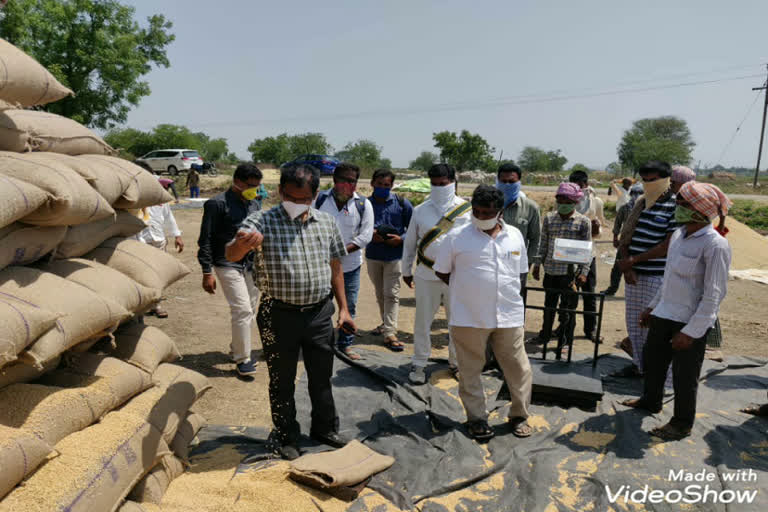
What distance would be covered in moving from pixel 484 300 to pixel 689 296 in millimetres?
1404

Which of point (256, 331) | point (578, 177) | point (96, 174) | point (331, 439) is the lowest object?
point (256, 331)

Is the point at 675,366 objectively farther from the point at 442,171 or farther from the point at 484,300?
the point at 442,171

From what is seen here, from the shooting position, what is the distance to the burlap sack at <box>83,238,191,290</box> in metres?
3.48

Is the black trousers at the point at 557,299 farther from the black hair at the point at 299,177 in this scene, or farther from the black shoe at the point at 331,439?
the black hair at the point at 299,177

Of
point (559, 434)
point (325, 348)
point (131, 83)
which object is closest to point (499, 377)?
point (559, 434)

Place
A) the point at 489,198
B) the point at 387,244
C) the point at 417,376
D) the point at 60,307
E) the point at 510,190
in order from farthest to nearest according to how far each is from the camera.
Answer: the point at 387,244, the point at 510,190, the point at 417,376, the point at 489,198, the point at 60,307

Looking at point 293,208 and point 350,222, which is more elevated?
point 293,208

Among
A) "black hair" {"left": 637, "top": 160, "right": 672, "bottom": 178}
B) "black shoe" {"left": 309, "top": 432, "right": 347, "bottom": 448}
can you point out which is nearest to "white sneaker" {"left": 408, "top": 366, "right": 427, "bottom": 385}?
"black shoe" {"left": 309, "top": 432, "right": 347, "bottom": 448}

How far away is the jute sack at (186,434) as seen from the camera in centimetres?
327

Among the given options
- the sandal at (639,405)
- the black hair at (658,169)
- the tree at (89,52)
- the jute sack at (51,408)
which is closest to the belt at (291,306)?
the jute sack at (51,408)

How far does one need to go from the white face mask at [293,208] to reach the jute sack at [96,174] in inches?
41.9

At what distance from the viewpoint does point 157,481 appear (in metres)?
2.87

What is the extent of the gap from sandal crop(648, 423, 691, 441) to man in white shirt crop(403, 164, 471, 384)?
1.83m

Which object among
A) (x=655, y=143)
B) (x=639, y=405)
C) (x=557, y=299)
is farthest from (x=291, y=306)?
(x=655, y=143)
